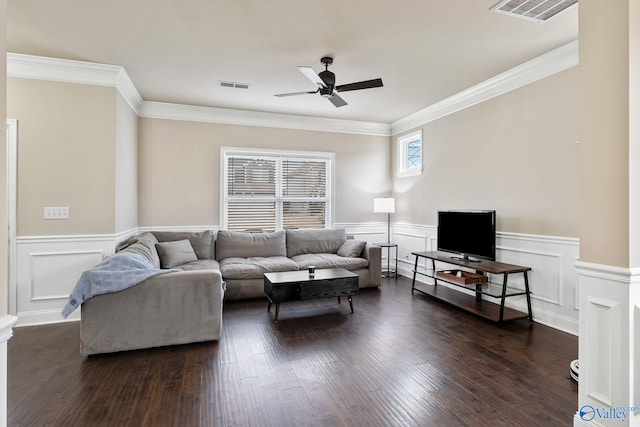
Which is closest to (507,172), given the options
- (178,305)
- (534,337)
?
(534,337)

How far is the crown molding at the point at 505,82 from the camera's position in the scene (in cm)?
336

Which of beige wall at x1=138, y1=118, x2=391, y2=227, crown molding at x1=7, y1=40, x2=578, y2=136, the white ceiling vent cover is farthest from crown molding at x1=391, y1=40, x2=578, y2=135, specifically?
beige wall at x1=138, y1=118, x2=391, y2=227

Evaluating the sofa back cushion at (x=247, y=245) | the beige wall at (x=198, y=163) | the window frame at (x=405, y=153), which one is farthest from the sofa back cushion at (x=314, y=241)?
the window frame at (x=405, y=153)

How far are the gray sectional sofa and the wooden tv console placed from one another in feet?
3.26

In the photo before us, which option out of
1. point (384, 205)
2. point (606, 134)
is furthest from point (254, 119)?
point (606, 134)

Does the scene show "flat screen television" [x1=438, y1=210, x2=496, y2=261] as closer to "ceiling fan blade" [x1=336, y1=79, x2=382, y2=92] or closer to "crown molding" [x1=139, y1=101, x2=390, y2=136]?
"ceiling fan blade" [x1=336, y1=79, x2=382, y2=92]

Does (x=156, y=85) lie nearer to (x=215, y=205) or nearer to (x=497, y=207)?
(x=215, y=205)

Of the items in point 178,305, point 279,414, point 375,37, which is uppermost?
point 375,37

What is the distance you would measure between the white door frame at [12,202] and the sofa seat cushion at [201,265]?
1.63 m

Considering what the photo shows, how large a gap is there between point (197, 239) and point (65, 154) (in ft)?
6.40

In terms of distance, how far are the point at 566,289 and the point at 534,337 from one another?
0.62 m

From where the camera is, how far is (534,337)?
10.6ft

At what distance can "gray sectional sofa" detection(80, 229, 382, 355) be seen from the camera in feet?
9.26

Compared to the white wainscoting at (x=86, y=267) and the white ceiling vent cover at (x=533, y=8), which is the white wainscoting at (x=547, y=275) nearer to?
the white wainscoting at (x=86, y=267)
